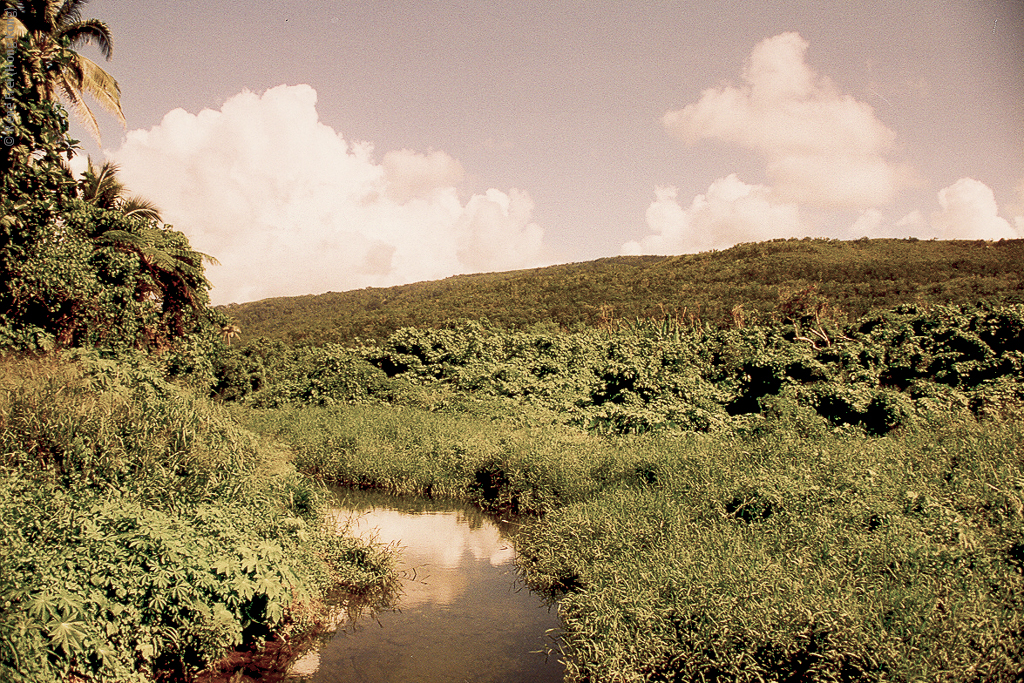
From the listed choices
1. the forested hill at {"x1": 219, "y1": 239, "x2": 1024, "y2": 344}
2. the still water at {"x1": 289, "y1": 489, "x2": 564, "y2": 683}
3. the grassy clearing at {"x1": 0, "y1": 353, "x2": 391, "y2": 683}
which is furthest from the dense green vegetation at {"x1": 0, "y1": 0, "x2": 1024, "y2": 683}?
the forested hill at {"x1": 219, "y1": 239, "x2": 1024, "y2": 344}

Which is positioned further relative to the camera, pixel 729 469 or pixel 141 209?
pixel 141 209

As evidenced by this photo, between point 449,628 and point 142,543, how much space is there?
2.83 m

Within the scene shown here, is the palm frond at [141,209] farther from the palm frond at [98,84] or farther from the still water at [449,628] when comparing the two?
the still water at [449,628]

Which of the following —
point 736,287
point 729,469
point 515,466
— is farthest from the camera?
point 736,287

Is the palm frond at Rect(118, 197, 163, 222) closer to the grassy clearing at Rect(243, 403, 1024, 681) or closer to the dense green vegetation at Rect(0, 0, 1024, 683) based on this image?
the dense green vegetation at Rect(0, 0, 1024, 683)

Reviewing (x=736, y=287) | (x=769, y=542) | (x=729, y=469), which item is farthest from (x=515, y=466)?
(x=736, y=287)

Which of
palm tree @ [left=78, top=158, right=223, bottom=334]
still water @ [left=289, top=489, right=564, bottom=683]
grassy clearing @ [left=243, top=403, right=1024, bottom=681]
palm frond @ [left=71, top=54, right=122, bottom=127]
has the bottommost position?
still water @ [left=289, top=489, right=564, bottom=683]

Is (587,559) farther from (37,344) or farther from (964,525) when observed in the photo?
(37,344)

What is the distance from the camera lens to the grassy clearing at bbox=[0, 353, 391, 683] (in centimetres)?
379

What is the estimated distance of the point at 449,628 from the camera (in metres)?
5.93

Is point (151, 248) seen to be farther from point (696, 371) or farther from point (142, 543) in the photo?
point (696, 371)

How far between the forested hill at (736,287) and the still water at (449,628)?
17156 mm

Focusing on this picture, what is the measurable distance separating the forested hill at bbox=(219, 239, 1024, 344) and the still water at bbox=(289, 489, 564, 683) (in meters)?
17.2

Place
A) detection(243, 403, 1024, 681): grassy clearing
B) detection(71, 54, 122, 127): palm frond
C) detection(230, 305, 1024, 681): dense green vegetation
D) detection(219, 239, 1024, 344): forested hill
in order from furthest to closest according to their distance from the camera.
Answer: detection(219, 239, 1024, 344): forested hill
detection(71, 54, 122, 127): palm frond
detection(230, 305, 1024, 681): dense green vegetation
detection(243, 403, 1024, 681): grassy clearing
